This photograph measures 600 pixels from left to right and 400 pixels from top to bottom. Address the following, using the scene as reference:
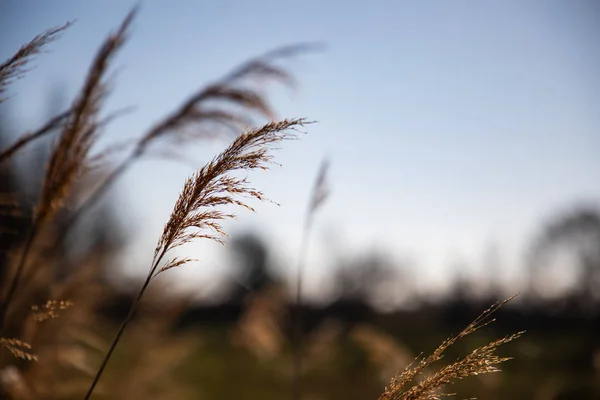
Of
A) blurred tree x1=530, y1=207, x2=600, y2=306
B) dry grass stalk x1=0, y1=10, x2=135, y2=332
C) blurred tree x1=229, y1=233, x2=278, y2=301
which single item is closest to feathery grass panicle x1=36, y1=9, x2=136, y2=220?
dry grass stalk x1=0, y1=10, x2=135, y2=332

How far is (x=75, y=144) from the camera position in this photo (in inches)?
71.3

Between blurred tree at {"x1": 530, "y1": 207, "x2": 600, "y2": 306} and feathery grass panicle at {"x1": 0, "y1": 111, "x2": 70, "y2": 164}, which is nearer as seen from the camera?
feathery grass panicle at {"x1": 0, "y1": 111, "x2": 70, "y2": 164}

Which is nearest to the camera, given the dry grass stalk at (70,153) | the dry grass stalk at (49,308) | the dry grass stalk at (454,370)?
the dry grass stalk at (454,370)

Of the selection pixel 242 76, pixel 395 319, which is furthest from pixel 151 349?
pixel 395 319

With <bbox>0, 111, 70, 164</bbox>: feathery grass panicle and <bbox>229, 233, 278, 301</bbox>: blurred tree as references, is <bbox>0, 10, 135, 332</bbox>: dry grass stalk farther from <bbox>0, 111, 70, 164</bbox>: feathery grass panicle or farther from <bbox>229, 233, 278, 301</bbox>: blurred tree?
<bbox>229, 233, 278, 301</bbox>: blurred tree

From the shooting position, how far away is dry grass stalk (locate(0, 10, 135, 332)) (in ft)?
5.59

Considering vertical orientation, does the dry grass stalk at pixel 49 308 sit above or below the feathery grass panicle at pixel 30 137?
below

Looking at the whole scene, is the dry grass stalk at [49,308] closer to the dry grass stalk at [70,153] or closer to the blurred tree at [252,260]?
the dry grass stalk at [70,153]

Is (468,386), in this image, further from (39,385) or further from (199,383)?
(39,385)

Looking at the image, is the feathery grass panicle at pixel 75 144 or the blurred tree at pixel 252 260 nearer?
the feathery grass panicle at pixel 75 144

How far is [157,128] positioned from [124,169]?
23 centimetres

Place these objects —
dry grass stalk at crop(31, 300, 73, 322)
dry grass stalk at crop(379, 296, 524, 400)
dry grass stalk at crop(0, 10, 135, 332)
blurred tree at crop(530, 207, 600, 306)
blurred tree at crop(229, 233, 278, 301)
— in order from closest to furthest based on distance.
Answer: dry grass stalk at crop(379, 296, 524, 400) → dry grass stalk at crop(31, 300, 73, 322) → dry grass stalk at crop(0, 10, 135, 332) → blurred tree at crop(530, 207, 600, 306) → blurred tree at crop(229, 233, 278, 301)

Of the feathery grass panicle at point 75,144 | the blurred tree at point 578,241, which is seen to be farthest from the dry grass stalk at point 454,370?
the blurred tree at point 578,241

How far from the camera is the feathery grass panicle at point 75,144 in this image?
5.59ft
